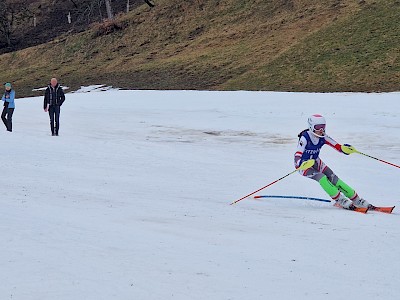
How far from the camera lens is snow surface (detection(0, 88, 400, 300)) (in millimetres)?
6469

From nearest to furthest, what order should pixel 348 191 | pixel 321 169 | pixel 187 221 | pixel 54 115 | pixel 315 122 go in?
pixel 187 221, pixel 348 191, pixel 315 122, pixel 321 169, pixel 54 115

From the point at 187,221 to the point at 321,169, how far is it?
333cm

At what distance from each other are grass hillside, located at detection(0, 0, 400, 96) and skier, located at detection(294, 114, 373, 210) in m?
22.7

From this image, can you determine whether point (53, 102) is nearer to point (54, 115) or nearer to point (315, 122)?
point (54, 115)

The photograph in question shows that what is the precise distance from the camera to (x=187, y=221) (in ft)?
30.9

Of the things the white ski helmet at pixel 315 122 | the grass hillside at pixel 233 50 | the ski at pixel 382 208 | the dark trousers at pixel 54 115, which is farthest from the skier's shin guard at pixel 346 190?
the grass hillside at pixel 233 50

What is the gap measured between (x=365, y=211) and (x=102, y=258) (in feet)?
17.5

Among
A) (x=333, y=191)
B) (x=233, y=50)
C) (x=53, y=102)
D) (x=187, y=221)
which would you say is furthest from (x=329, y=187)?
(x=233, y=50)

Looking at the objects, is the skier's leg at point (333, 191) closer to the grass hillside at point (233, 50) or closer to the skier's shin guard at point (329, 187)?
the skier's shin guard at point (329, 187)

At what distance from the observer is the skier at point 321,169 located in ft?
36.9

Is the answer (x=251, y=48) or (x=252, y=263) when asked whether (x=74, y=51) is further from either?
(x=252, y=263)

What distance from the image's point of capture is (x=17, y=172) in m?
12.8

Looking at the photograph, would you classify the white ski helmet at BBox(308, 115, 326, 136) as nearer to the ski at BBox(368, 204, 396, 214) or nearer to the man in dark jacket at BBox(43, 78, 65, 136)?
the ski at BBox(368, 204, 396, 214)

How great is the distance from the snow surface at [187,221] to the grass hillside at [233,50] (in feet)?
54.4
